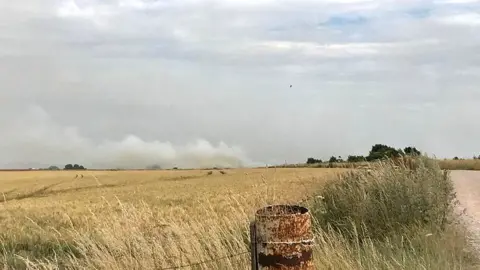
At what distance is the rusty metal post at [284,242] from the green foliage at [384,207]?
246 inches

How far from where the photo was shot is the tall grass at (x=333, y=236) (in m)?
7.12

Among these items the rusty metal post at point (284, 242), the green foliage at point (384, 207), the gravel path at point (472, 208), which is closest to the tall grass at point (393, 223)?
the green foliage at point (384, 207)

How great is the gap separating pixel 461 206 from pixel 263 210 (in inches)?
671

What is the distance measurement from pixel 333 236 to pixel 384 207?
9.78ft

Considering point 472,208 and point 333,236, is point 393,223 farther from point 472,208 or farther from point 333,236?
point 472,208

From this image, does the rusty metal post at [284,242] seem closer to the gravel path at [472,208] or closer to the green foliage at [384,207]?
the green foliage at [384,207]

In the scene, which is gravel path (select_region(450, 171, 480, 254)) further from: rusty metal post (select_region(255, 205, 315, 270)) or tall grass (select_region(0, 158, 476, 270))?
rusty metal post (select_region(255, 205, 315, 270))

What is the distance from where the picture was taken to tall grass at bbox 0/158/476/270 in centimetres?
712

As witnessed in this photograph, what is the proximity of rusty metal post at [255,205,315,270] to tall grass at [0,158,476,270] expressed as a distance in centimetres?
217

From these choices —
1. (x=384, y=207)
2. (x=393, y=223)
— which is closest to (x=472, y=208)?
(x=384, y=207)

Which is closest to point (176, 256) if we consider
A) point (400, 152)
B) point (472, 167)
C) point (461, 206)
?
point (400, 152)

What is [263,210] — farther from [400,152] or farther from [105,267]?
[400,152]

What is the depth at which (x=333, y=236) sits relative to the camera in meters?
8.43

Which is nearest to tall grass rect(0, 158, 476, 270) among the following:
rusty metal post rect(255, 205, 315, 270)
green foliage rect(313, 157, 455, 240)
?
green foliage rect(313, 157, 455, 240)
